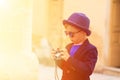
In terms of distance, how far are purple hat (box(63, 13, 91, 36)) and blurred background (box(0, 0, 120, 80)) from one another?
0.10 feet

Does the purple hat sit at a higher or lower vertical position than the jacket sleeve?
higher

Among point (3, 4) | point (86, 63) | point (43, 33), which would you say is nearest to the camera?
point (86, 63)

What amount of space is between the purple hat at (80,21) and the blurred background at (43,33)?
1.2 inches

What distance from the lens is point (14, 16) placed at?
6.74ft

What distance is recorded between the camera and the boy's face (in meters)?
1.77

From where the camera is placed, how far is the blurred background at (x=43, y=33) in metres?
1.84

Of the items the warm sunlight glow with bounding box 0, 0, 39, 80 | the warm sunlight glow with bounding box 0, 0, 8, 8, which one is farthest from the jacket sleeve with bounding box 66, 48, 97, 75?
the warm sunlight glow with bounding box 0, 0, 8, 8

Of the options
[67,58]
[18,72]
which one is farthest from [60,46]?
[18,72]

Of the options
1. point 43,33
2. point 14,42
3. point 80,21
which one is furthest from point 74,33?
point 14,42

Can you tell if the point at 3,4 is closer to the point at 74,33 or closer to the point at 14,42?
the point at 14,42

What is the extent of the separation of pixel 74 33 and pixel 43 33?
9.0 inches

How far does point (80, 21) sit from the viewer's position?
1752 millimetres

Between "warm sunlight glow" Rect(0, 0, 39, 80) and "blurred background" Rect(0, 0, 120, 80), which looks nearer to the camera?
"blurred background" Rect(0, 0, 120, 80)

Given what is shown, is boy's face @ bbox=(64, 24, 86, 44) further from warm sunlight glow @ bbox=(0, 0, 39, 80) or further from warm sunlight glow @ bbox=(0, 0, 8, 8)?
warm sunlight glow @ bbox=(0, 0, 8, 8)
